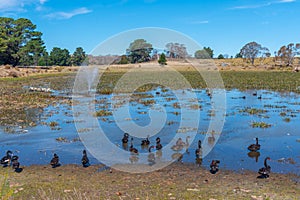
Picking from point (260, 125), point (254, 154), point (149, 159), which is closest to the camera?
point (149, 159)

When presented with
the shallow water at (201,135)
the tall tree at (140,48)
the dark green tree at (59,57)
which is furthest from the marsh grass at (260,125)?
the dark green tree at (59,57)

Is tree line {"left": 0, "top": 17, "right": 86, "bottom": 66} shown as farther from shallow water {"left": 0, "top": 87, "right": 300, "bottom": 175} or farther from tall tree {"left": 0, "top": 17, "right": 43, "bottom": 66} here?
shallow water {"left": 0, "top": 87, "right": 300, "bottom": 175}

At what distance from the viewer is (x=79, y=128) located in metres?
19.3

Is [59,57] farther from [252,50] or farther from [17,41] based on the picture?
[252,50]

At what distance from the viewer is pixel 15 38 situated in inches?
3445

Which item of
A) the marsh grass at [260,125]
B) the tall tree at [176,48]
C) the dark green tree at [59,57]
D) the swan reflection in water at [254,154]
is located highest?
the dark green tree at [59,57]

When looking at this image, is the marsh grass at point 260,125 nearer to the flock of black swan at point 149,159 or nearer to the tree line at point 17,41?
the flock of black swan at point 149,159

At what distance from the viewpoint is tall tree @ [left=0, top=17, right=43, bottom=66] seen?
84506mm

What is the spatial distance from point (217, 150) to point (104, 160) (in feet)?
16.3

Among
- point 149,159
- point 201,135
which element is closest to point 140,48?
point 201,135

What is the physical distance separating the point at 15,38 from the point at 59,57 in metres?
35.9

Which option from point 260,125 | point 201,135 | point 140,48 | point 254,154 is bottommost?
point 254,154

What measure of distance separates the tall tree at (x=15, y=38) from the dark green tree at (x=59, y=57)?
2526cm

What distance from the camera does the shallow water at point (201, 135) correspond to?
43.5 feet
